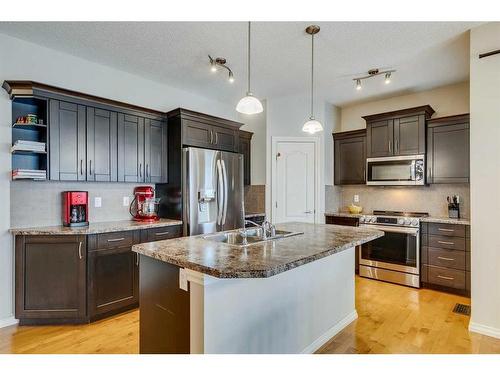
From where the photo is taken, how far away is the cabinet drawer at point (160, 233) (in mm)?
3211

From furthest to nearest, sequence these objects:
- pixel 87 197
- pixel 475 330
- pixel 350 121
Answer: pixel 350 121 → pixel 87 197 → pixel 475 330

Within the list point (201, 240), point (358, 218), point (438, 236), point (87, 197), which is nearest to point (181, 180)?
point (87, 197)

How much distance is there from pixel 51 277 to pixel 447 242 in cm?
435

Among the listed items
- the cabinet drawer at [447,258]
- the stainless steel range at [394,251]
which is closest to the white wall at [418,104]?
the stainless steel range at [394,251]

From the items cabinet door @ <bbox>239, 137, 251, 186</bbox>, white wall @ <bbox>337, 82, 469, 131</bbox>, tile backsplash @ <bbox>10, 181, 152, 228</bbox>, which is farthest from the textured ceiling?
tile backsplash @ <bbox>10, 181, 152, 228</bbox>

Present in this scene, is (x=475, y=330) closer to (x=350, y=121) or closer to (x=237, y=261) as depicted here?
(x=237, y=261)

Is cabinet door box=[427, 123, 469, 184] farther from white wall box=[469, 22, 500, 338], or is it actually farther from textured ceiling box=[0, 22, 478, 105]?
white wall box=[469, 22, 500, 338]

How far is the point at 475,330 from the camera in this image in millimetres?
2619

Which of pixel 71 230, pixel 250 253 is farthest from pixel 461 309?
pixel 71 230

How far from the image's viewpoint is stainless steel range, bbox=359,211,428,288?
3799 millimetres

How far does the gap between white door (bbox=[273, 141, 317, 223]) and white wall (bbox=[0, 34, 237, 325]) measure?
6.29 feet

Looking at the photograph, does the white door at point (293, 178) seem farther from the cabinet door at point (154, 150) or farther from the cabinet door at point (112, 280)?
the cabinet door at point (112, 280)

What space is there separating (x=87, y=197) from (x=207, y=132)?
65.0 inches
